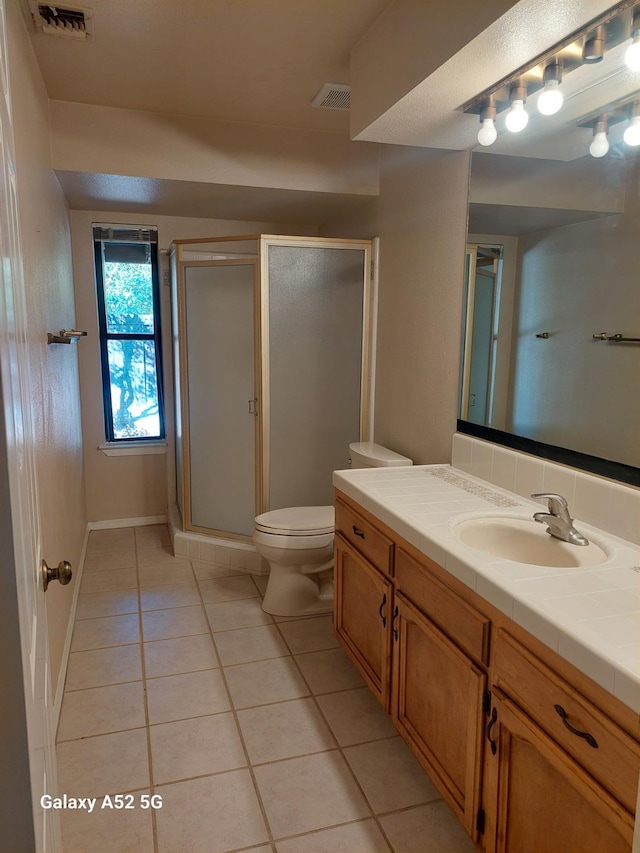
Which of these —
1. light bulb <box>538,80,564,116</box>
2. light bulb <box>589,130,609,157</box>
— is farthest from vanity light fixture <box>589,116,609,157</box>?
light bulb <box>538,80,564,116</box>

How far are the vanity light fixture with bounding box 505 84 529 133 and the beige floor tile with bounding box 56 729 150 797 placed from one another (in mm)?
2422

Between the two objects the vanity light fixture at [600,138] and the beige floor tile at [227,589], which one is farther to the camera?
the beige floor tile at [227,589]

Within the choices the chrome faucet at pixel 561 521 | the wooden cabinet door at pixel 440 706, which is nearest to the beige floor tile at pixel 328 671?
the wooden cabinet door at pixel 440 706

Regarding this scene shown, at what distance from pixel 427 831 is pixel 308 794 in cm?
37

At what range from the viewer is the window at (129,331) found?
13.4ft

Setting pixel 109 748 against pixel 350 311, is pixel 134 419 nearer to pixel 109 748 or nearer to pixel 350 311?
pixel 350 311

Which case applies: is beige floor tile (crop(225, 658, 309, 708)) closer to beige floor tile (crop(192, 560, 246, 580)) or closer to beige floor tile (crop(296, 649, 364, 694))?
beige floor tile (crop(296, 649, 364, 694))

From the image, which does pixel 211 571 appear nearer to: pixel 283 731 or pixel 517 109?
pixel 283 731

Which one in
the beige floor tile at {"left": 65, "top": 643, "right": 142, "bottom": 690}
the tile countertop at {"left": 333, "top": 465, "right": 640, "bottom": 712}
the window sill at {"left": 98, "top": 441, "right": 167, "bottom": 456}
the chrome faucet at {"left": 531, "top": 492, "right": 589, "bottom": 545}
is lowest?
the beige floor tile at {"left": 65, "top": 643, "right": 142, "bottom": 690}

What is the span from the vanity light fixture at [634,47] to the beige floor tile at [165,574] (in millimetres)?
3074

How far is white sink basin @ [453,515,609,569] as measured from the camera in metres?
1.67

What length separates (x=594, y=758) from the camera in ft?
3.51

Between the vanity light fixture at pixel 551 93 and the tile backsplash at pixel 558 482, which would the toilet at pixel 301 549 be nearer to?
the tile backsplash at pixel 558 482

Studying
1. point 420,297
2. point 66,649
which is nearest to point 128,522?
point 66,649
